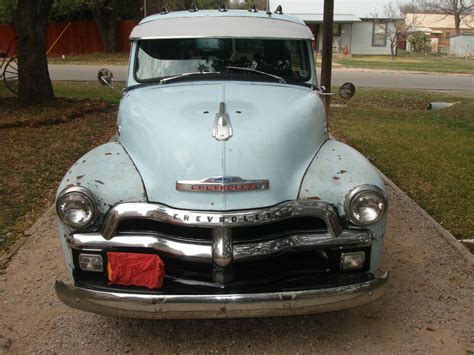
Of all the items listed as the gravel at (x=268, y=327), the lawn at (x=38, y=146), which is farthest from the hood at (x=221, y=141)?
the lawn at (x=38, y=146)

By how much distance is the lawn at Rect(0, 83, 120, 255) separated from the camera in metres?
5.73

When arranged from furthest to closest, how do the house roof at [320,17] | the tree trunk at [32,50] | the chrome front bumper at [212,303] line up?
the house roof at [320,17] < the tree trunk at [32,50] < the chrome front bumper at [212,303]

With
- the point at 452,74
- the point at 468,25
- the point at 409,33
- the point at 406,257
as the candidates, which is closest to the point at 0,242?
the point at 406,257

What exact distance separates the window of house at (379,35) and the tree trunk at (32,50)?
32.1 metres

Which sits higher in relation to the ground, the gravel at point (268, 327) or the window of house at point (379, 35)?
the gravel at point (268, 327)

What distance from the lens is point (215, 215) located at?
2.97 meters

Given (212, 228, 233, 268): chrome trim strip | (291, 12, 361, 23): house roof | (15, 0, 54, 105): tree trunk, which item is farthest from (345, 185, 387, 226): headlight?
(291, 12, 361, 23): house roof

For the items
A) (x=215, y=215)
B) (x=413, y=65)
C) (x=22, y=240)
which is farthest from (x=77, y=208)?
(x=413, y=65)

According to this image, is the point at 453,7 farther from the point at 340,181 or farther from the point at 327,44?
the point at 340,181

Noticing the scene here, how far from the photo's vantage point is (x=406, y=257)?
4668 mm

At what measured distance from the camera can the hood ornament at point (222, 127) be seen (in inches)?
131

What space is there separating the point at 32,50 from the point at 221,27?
7.08 meters

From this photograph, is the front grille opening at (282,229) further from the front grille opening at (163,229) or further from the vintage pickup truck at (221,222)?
the front grille opening at (163,229)

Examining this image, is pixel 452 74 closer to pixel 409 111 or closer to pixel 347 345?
pixel 409 111
